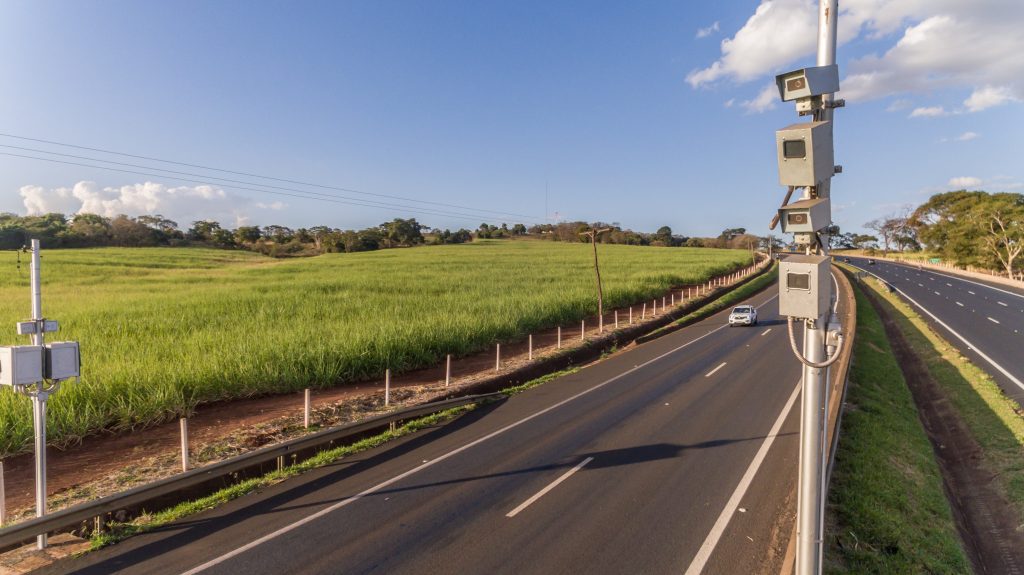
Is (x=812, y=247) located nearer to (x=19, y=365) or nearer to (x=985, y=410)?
(x=19, y=365)

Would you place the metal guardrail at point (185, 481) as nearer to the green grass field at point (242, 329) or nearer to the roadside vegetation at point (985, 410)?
the green grass field at point (242, 329)

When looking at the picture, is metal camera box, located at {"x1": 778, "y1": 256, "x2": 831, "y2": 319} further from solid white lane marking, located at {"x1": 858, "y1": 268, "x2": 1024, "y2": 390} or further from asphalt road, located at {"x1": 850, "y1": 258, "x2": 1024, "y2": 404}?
solid white lane marking, located at {"x1": 858, "y1": 268, "x2": 1024, "y2": 390}

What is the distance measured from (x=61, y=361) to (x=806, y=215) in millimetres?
8796

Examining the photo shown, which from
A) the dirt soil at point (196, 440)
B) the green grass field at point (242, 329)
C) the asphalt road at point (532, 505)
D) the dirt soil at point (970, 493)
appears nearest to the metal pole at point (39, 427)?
the asphalt road at point (532, 505)

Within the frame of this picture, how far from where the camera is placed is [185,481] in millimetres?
8445

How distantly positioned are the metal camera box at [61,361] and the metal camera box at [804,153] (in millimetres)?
8452

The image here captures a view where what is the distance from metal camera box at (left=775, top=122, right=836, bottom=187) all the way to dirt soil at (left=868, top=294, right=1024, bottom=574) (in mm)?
8213

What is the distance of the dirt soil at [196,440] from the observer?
8.83m

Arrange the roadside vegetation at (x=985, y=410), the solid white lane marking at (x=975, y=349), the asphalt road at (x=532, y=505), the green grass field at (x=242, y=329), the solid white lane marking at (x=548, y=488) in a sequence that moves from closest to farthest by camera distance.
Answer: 1. the asphalt road at (x=532, y=505)
2. the solid white lane marking at (x=548, y=488)
3. the roadside vegetation at (x=985, y=410)
4. the green grass field at (x=242, y=329)
5. the solid white lane marking at (x=975, y=349)

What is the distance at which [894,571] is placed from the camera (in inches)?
253

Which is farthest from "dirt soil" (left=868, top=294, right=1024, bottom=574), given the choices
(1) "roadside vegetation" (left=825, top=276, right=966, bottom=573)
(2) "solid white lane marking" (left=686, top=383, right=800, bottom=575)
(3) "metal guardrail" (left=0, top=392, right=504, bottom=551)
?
(3) "metal guardrail" (left=0, top=392, right=504, bottom=551)

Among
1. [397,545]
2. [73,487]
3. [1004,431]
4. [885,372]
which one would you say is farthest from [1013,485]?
[73,487]

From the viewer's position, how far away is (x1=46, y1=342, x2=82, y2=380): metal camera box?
22.2ft

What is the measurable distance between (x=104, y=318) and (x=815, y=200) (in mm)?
25166
